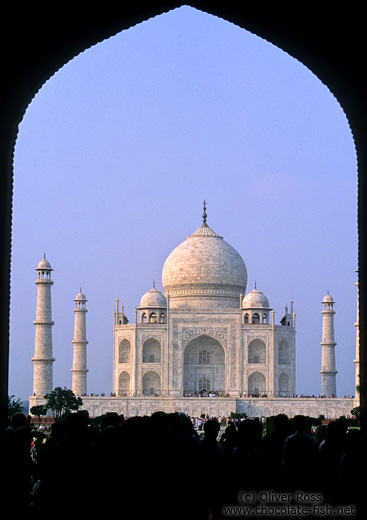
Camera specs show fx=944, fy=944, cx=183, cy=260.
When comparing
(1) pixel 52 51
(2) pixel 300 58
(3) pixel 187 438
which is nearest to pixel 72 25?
(1) pixel 52 51

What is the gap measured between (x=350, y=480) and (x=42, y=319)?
32254mm

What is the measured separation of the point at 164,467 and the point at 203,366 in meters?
35.2

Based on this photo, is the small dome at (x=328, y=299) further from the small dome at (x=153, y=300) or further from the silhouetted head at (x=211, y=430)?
the silhouetted head at (x=211, y=430)

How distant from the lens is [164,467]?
6.39m

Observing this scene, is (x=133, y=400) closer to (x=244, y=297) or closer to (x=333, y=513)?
(x=244, y=297)

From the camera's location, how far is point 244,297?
143 ft

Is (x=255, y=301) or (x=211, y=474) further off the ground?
(x=255, y=301)

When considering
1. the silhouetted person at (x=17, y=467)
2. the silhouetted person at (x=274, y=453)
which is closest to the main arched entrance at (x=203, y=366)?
the silhouetted person at (x=274, y=453)

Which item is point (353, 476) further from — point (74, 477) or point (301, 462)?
point (74, 477)

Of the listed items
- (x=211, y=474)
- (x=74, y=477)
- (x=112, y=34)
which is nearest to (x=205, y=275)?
(x=112, y=34)

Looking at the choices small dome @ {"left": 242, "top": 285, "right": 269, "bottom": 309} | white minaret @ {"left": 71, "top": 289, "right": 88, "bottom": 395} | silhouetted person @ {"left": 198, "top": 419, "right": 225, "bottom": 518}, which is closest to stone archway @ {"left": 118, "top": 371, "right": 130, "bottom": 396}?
white minaret @ {"left": 71, "top": 289, "right": 88, "bottom": 395}

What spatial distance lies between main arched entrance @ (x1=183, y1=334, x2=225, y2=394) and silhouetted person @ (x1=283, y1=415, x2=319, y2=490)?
33530 mm

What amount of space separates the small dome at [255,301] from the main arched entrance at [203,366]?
7.22 feet

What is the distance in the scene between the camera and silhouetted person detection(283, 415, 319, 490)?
737 centimetres
